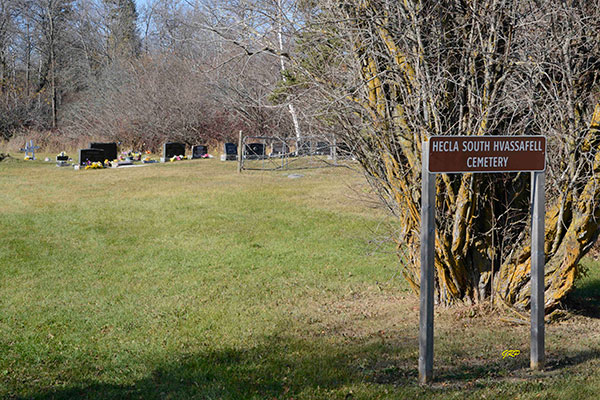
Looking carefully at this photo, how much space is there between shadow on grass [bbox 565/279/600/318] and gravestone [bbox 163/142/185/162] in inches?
972

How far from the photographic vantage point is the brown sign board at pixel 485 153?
444 cm

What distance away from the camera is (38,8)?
5028cm

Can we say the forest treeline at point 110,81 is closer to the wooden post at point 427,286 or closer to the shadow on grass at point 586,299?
the shadow on grass at point 586,299

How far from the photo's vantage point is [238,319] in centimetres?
691

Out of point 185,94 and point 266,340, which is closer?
point 266,340

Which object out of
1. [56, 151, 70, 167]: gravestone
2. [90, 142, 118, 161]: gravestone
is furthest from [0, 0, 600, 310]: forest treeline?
[56, 151, 70, 167]: gravestone

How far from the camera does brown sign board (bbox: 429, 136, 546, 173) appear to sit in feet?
14.6

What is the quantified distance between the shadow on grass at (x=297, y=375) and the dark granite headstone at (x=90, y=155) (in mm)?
23178

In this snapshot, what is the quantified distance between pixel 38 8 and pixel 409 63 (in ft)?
169

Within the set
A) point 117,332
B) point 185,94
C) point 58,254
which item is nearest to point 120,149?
point 185,94

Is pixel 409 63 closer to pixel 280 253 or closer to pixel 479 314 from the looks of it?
pixel 479 314

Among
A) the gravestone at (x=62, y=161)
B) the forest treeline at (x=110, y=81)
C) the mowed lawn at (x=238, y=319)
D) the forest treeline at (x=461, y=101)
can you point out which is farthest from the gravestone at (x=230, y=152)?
the forest treeline at (x=461, y=101)

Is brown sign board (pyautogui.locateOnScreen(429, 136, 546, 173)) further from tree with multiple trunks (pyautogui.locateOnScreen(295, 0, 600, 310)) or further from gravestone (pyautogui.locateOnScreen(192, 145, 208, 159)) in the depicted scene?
gravestone (pyautogui.locateOnScreen(192, 145, 208, 159))

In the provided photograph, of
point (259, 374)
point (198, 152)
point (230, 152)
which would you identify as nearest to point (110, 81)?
point (198, 152)
